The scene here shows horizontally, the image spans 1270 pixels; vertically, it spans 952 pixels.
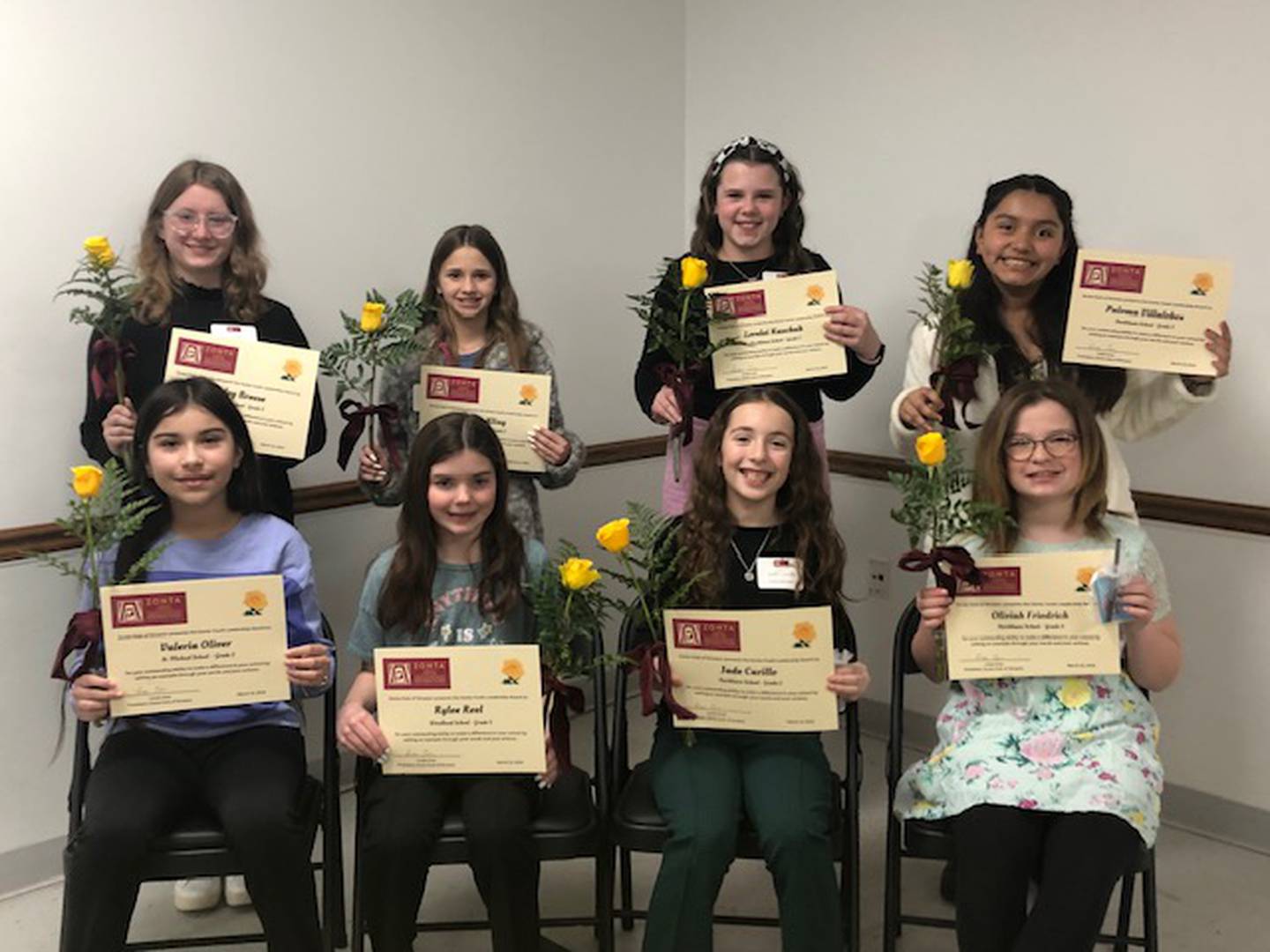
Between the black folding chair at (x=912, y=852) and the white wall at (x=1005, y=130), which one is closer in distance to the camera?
the black folding chair at (x=912, y=852)

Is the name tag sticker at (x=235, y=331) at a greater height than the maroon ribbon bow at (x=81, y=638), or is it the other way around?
the name tag sticker at (x=235, y=331)

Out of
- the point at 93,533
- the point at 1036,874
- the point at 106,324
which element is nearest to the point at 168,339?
the point at 106,324

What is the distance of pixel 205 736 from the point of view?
2182mm

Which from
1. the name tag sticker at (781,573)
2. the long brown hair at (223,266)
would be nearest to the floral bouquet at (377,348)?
the long brown hair at (223,266)

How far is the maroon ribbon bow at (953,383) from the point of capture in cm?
238

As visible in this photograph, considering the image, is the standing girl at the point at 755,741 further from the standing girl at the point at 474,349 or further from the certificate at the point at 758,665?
the standing girl at the point at 474,349

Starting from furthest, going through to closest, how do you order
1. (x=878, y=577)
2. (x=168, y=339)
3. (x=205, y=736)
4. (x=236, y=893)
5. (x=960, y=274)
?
(x=878, y=577), (x=236, y=893), (x=168, y=339), (x=960, y=274), (x=205, y=736)

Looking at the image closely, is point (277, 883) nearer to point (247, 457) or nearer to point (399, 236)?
point (247, 457)

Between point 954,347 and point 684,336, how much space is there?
567 mm

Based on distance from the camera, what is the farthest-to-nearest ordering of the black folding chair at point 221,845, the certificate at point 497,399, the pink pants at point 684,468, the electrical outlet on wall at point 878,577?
the electrical outlet on wall at point 878,577 → the pink pants at point 684,468 → the certificate at point 497,399 → the black folding chair at point 221,845

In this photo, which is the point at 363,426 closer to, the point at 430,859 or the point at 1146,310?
the point at 430,859

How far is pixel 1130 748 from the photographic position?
2.09 metres

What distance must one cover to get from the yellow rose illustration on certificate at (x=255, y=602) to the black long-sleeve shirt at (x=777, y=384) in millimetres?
1027

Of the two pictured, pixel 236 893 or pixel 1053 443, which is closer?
pixel 1053 443
